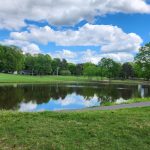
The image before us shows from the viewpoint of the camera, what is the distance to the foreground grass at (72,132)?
7339 millimetres

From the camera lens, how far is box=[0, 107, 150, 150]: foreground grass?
24.1 ft

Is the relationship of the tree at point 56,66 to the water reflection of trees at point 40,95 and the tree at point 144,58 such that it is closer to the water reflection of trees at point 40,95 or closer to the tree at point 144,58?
the tree at point 144,58

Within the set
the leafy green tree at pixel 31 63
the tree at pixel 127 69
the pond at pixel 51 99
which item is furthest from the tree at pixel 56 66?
the pond at pixel 51 99

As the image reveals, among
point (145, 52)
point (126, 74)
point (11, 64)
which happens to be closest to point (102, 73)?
point (126, 74)

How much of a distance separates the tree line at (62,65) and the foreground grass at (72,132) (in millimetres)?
73486

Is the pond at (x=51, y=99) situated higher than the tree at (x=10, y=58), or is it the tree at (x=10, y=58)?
the tree at (x=10, y=58)

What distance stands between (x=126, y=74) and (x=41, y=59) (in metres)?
38.1

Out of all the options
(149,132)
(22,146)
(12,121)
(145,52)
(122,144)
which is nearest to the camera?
(22,146)

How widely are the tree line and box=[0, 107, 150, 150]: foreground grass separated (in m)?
73.5

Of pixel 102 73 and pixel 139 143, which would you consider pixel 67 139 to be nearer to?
pixel 139 143

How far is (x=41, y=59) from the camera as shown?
5231 inches

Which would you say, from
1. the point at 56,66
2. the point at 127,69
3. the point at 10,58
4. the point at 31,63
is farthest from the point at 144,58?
the point at 56,66

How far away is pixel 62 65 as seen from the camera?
159 m

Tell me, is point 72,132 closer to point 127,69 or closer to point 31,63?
point 127,69
